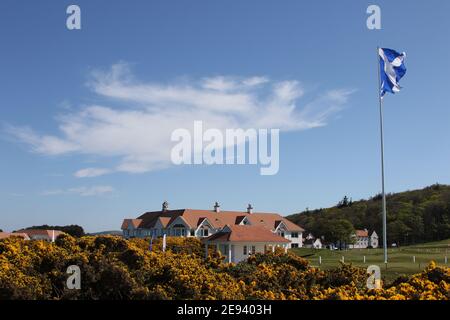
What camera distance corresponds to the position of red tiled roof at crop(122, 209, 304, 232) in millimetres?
76625

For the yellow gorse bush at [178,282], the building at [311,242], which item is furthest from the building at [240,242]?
the building at [311,242]

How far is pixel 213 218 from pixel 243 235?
3095cm

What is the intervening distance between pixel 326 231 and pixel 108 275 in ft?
280

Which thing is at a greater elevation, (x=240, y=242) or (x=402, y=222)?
(x=402, y=222)

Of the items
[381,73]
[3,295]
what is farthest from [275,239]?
[3,295]

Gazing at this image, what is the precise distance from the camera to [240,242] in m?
45.6

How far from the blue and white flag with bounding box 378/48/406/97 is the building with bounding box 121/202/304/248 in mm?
43808

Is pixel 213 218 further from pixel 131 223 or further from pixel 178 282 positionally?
pixel 178 282

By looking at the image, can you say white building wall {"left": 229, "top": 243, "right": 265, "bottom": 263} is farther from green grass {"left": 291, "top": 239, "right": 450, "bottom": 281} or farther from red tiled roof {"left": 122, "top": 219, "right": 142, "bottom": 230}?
red tiled roof {"left": 122, "top": 219, "right": 142, "bottom": 230}

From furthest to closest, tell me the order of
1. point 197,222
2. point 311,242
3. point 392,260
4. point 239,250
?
point 311,242 → point 197,222 → point 239,250 → point 392,260

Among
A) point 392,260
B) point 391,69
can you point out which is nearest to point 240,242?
point 392,260

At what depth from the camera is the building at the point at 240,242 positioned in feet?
149

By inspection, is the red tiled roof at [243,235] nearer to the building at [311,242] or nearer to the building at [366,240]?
the building at [311,242]
